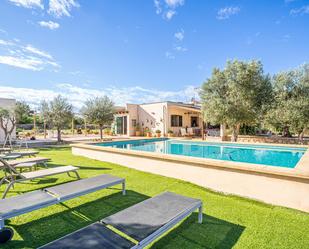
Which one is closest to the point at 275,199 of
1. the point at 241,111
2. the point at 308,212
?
the point at 308,212

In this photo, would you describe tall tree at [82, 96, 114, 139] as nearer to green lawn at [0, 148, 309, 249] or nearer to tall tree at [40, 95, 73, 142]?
tall tree at [40, 95, 73, 142]

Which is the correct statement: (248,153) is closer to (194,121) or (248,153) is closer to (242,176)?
(242,176)

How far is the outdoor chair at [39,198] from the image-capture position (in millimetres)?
3076

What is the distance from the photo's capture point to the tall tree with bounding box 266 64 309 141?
1270cm

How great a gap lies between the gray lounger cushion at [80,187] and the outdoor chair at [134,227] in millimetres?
1371

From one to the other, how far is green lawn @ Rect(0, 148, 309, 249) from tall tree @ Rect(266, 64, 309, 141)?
1072 centimetres

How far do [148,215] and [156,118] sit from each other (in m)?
21.5

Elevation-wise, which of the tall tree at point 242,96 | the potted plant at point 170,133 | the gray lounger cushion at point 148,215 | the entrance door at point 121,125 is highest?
the tall tree at point 242,96

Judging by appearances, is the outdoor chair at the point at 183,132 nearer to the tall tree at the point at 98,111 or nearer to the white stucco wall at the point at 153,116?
the white stucco wall at the point at 153,116

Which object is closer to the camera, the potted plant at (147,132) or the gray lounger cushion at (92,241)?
the gray lounger cushion at (92,241)

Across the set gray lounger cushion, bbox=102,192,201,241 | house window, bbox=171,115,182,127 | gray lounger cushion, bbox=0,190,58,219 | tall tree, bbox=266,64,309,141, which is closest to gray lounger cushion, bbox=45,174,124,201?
gray lounger cushion, bbox=0,190,58,219

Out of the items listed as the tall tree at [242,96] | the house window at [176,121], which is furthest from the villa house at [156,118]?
the tall tree at [242,96]

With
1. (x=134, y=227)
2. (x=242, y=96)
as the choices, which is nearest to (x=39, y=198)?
(x=134, y=227)

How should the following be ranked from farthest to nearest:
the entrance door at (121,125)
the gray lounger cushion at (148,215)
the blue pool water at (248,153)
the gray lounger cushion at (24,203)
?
the entrance door at (121,125) → the blue pool water at (248,153) → the gray lounger cushion at (24,203) → the gray lounger cushion at (148,215)
